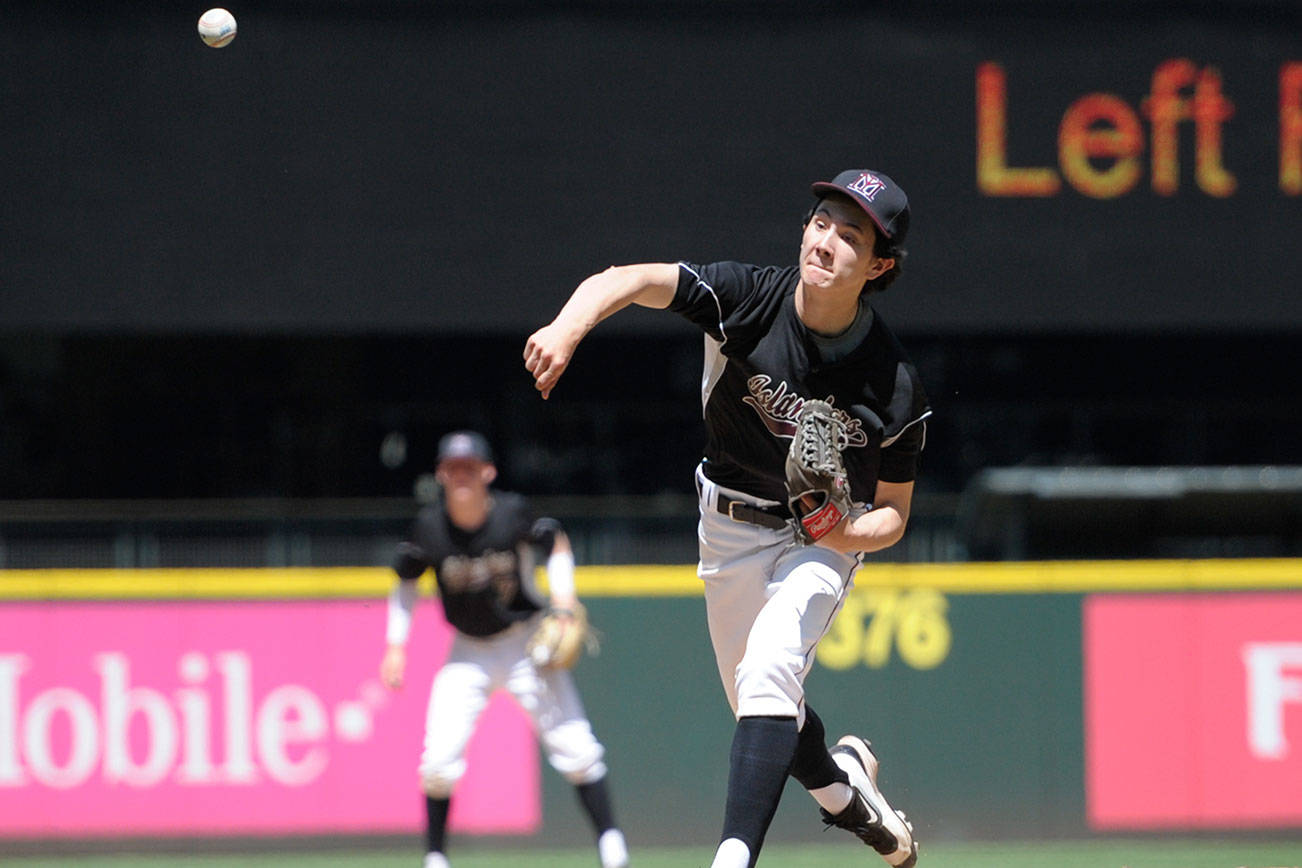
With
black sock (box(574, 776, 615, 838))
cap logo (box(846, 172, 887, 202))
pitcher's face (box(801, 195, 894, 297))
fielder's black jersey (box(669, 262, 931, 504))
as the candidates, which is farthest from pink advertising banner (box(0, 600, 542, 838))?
cap logo (box(846, 172, 887, 202))

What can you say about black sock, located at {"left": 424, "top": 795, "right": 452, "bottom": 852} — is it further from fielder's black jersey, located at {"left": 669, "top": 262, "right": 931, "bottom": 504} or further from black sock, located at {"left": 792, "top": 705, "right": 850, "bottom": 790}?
fielder's black jersey, located at {"left": 669, "top": 262, "right": 931, "bottom": 504}

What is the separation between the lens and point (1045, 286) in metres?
9.97

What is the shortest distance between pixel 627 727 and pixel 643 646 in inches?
13.4

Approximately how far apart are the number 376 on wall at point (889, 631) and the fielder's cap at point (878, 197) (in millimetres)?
3911

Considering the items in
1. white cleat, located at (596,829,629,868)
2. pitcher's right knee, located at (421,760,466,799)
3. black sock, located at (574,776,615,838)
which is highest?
pitcher's right knee, located at (421,760,466,799)

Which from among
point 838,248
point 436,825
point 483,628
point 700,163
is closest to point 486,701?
point 483,628

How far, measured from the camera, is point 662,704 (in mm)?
8094

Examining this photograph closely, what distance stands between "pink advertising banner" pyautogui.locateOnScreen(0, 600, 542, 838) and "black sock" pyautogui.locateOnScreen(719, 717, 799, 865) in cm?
377

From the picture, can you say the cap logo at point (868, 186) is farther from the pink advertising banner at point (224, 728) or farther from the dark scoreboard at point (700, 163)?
the dark scoreboard at point (700, 163)

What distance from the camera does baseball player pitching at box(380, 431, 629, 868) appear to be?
21.9 feet

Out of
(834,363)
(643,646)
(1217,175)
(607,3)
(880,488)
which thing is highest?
(607,3)

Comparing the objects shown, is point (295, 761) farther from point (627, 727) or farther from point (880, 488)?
point (880, 488)

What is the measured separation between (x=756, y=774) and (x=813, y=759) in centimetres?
59

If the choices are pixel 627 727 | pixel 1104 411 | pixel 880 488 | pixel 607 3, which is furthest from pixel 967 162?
pixel 880 488
